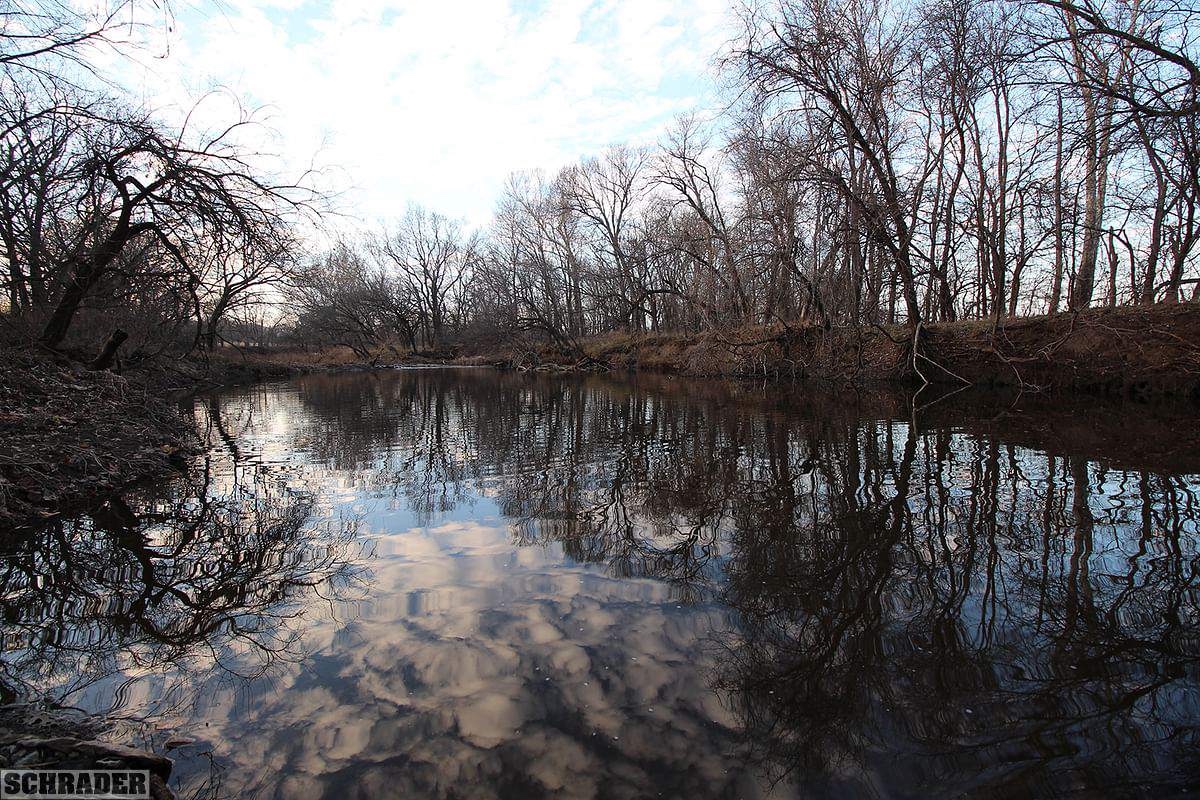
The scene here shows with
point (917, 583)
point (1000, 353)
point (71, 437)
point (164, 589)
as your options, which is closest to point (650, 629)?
point (917, 583)

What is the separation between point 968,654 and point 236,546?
19.6ft

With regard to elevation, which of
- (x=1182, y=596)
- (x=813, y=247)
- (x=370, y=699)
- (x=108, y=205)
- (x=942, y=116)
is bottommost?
(x=370, y=699)

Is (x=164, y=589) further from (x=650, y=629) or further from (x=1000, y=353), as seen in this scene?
(x=1000, y=353)

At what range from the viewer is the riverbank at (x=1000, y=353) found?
531 inches

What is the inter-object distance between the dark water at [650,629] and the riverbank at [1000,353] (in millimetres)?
7589

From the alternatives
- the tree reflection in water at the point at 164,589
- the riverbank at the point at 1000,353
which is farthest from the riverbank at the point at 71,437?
the riverbank at the point at 1000,353

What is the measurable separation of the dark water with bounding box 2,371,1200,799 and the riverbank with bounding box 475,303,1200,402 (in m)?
7.59

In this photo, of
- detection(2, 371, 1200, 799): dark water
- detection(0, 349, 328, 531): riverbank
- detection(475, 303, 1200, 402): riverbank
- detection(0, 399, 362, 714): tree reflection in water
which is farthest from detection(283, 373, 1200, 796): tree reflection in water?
detection(475, 303, 1200, 402): riverbank

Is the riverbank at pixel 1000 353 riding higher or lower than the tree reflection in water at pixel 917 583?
higher

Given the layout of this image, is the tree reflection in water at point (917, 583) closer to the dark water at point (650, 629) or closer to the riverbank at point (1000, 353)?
the dark water at point (650, 629)

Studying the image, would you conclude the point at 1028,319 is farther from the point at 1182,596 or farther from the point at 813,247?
the point at 1182,596

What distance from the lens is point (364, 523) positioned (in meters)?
6.48

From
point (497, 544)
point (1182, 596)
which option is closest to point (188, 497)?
point (497, 544)

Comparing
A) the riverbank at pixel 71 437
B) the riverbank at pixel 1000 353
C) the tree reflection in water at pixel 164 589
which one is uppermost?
the riverbank at pixel 1000 353
